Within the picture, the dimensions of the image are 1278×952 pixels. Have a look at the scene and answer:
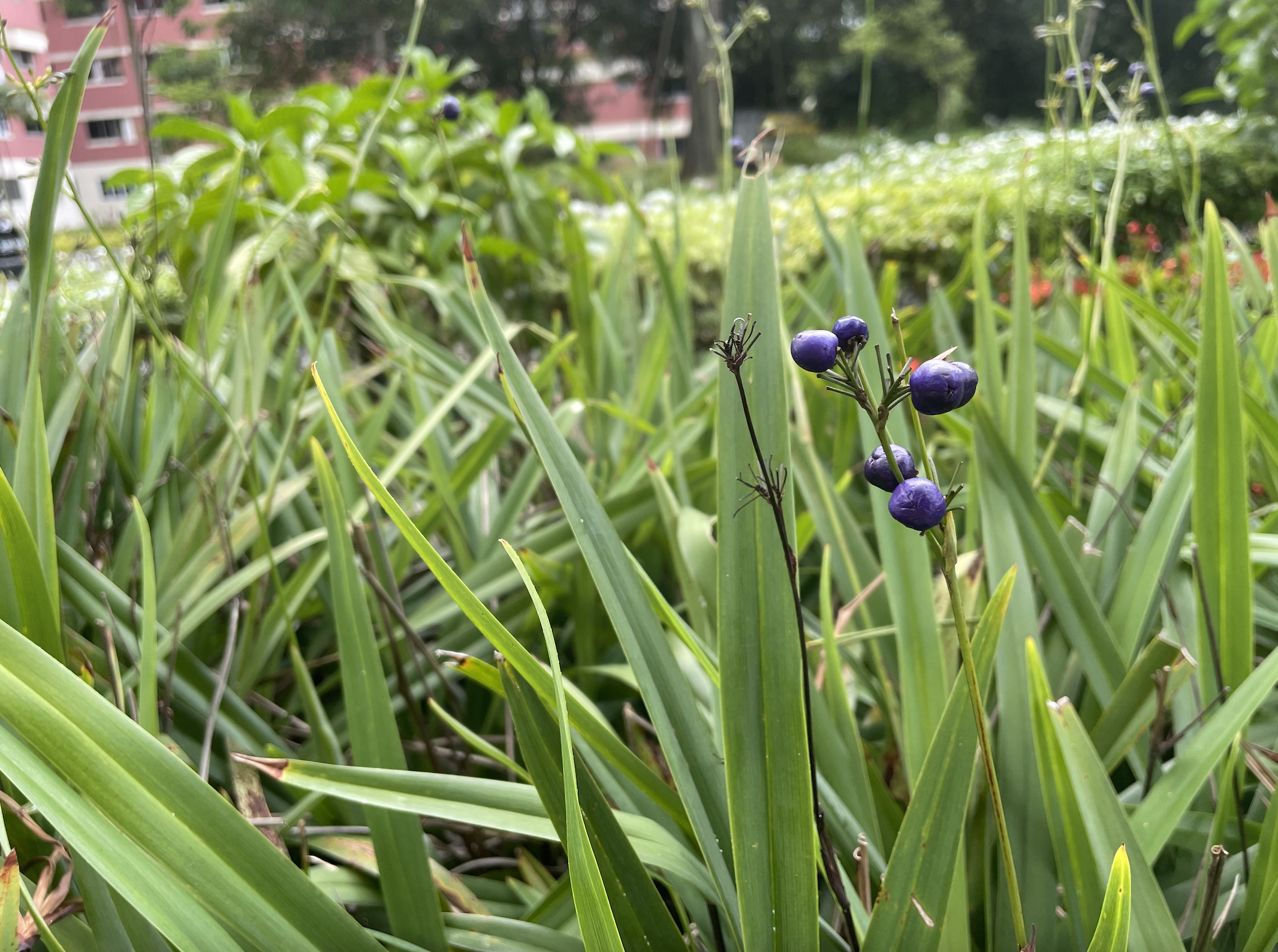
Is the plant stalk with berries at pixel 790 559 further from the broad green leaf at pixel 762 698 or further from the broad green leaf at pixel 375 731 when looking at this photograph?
the broad green leaf at pixel 375 731

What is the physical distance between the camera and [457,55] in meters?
17.1

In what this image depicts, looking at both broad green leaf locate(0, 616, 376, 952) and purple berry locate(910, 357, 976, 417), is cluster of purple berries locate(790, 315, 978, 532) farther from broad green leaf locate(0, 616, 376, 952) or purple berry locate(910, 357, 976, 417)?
→ broad green leaf locate(0, 616, 376, 952)

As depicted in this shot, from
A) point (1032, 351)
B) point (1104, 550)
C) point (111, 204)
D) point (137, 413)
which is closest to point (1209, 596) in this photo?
point (1104, 550)

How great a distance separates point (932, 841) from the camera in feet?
1.36

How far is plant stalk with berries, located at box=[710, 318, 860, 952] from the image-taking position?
34cm

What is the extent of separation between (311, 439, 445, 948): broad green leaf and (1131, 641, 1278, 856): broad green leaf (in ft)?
1.45

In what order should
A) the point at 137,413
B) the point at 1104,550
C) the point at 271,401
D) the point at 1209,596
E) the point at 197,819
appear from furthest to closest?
the point at 271,401, the point at 137,413, the point at 1104,550, the point at 1209,596, the point at 197,819

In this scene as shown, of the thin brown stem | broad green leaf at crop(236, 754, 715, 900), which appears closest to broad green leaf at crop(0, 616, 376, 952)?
broad green leaf at crop(236, 754, 715, 900)

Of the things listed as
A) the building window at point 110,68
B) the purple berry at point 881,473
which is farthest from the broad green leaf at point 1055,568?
the building window at point 110,68

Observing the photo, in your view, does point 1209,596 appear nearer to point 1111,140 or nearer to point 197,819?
point 197,819

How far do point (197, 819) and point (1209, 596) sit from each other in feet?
2.26

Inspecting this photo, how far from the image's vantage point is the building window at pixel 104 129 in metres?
1.29

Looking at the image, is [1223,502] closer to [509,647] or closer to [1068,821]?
[1068,821]

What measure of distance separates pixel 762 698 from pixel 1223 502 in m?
0.41
